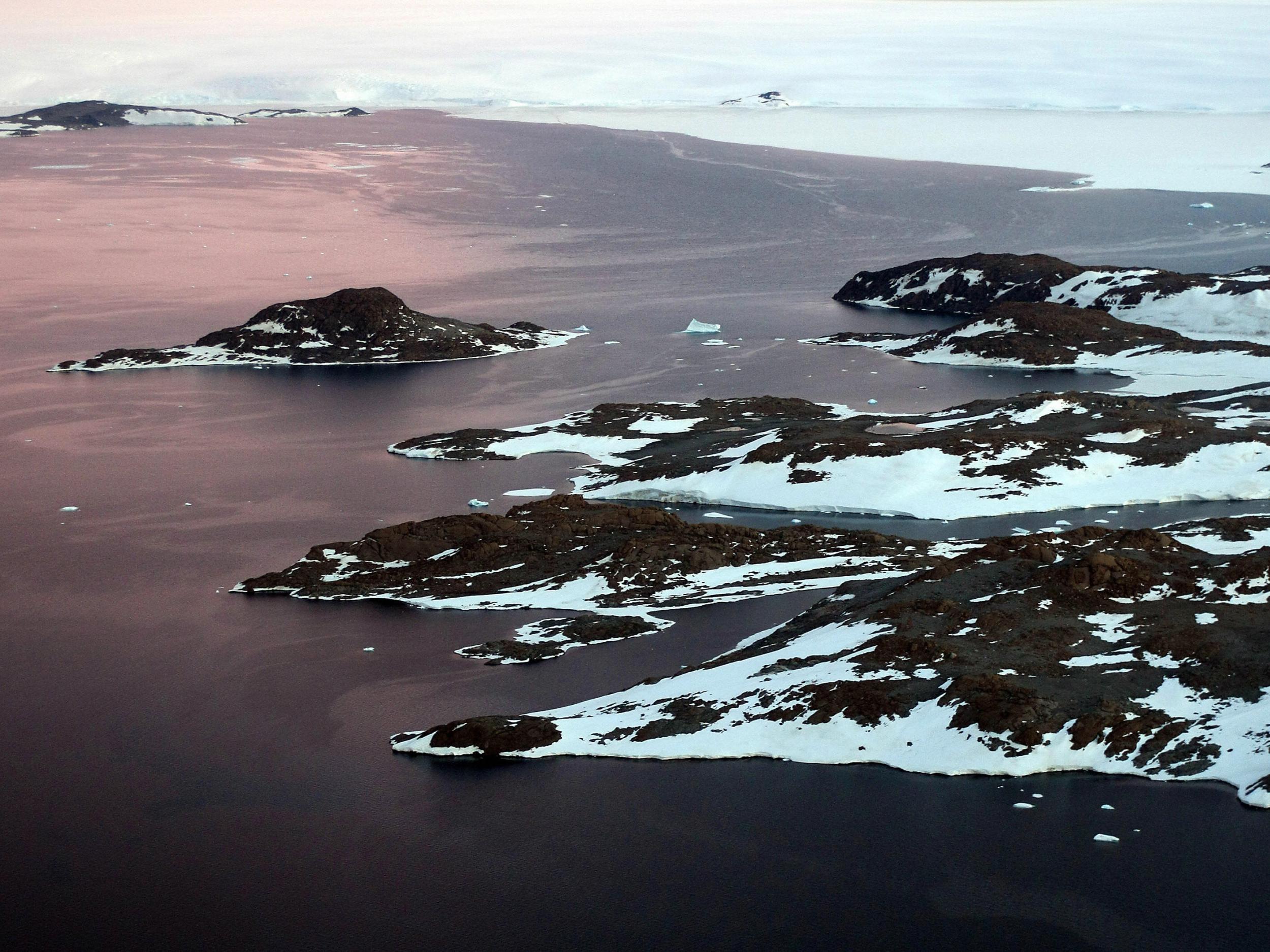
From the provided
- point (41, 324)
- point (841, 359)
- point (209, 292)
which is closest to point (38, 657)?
point (841, 359)

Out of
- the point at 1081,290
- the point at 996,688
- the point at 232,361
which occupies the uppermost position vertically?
the point at 1081,290

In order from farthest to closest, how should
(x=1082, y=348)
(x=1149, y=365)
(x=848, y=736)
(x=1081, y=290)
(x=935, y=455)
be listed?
1. (x=1081, y=290)
2. (x=1082, y=348)
3. (x=1149, y=365)
4. (x=935, y=455)
5. (x=848, y=736)

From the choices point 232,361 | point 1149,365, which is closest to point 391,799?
point 1149,365

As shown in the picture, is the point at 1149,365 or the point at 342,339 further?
the point at 342,339

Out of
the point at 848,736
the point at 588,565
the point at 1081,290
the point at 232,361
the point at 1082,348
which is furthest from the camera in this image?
the point at 1081,290

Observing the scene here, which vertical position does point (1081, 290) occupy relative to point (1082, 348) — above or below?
above

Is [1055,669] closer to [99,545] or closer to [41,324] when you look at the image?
[99,545]

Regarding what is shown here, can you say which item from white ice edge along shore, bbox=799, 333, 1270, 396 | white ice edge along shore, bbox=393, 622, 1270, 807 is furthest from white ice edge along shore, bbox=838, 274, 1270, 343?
white ice edge along shore, bbox=393, 622, 1270, 807

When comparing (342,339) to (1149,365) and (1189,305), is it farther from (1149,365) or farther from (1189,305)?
(1189,305)

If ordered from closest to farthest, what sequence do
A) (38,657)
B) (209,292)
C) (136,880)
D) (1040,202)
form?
(136,880) → (38,657) → (209,292) → (1040,202)
